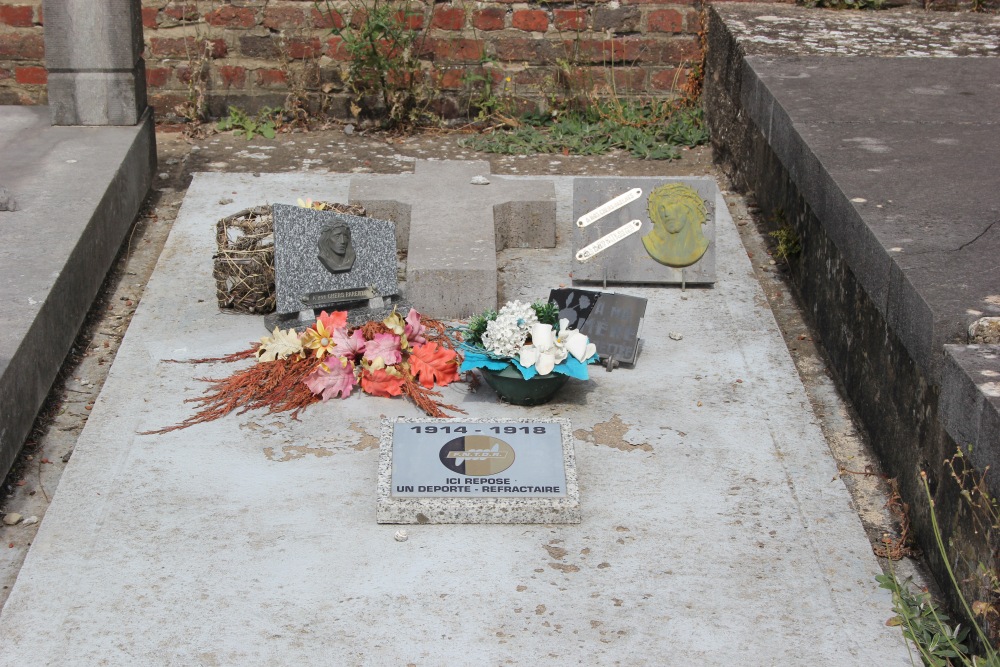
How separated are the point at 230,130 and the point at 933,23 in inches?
155

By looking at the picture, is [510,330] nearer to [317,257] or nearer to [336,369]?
[336,369]

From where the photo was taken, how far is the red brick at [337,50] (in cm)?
672

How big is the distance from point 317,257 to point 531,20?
312cm

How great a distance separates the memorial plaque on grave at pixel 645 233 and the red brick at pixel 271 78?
9.22 feet

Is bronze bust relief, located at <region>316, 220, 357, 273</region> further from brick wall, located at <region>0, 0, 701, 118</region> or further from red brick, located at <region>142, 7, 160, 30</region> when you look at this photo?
red brick, located at <region>142, 7, 160, 30</region>

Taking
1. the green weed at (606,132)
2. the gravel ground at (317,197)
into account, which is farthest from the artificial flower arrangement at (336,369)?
the green weed at (606,132)

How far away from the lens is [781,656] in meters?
2.71

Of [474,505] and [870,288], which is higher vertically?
[870,288]

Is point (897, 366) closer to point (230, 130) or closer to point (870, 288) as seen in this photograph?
point (870, 288)

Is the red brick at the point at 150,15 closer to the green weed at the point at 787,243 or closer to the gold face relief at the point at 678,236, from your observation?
the gold face relief at the point at 678,236

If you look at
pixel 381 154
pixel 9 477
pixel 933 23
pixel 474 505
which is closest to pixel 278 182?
pixel 381 154

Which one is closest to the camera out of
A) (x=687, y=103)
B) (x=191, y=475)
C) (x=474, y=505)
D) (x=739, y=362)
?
(x=474, y=505)

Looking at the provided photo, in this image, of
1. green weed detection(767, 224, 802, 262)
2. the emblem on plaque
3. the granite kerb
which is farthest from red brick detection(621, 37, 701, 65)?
the emblem on plaque

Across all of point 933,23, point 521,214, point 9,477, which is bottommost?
point 9,477
